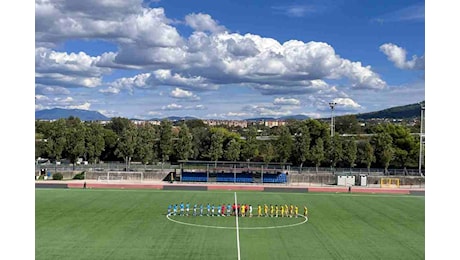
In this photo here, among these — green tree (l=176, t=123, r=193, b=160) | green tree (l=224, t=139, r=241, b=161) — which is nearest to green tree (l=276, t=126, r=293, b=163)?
green tree (l=224, t=139, r=241, b=161)

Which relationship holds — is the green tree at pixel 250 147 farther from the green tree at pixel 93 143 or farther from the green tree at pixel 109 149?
the green tree at pixel 109 149

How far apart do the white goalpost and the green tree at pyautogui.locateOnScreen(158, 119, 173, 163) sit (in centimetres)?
1121

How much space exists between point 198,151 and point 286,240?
5195cm

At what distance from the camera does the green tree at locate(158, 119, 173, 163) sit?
216ft

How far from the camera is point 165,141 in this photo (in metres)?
66.0

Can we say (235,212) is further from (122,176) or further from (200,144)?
(200,144)

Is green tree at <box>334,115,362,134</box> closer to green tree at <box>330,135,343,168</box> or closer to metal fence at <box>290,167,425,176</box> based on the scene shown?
metal fence at <box>290,167,425,176</box>

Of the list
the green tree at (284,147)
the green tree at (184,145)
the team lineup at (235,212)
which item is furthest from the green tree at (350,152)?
the team lineup at (235,212)

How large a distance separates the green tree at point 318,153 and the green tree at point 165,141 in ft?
64.5

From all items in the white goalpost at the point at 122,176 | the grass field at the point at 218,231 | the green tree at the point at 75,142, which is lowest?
the grass field at the point at 218,231

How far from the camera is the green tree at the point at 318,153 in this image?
62.9 m

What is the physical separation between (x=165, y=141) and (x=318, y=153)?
69.0ft
